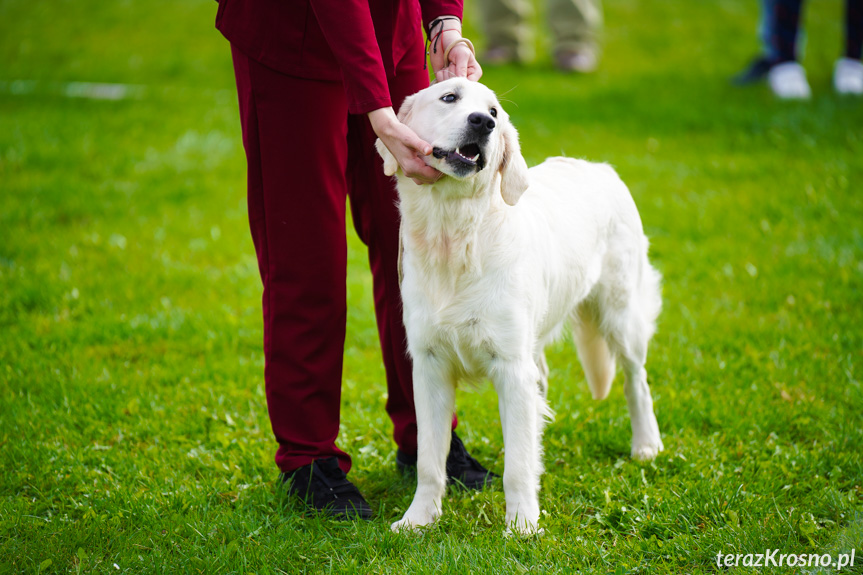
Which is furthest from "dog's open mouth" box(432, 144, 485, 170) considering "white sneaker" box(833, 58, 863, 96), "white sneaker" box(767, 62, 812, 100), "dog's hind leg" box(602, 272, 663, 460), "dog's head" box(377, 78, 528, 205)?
"white sneaker" box(833, 58, 863, 96)

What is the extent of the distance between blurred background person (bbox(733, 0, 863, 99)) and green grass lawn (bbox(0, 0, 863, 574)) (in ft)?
0.89

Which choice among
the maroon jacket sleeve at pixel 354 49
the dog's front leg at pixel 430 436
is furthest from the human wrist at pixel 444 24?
the dog's front leg at pixel 430 436

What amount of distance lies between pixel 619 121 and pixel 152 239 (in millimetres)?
5192

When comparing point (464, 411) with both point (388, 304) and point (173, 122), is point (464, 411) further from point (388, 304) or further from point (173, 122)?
point (173, 122)

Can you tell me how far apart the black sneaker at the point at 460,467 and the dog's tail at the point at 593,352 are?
0.73m

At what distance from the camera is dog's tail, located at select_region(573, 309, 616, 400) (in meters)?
3.73

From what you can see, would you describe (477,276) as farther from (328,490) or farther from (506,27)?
(506,27)

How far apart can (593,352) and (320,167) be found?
162 cm

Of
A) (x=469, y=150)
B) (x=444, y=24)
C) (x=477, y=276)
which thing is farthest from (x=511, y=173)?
Answer: (x=444, y=24)

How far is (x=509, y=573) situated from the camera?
260 cm

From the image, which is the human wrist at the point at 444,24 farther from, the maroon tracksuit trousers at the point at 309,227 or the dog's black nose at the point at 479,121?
the dog's black nose at the point at 479,121

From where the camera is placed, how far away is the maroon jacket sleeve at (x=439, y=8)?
306 cm

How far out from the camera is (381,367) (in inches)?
182

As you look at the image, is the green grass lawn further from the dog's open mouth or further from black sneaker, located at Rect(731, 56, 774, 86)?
the dog's open mouth
